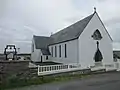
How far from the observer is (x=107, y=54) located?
24594 mm

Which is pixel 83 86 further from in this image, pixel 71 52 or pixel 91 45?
pixel 71 52

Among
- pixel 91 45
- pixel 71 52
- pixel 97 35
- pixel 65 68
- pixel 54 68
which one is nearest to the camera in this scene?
pixel 54 68

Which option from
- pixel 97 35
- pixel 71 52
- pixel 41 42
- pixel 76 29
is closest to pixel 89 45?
pixel 97 35

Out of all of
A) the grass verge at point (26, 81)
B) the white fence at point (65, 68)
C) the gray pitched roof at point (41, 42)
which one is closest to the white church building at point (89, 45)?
the white fence at point (65, 68)

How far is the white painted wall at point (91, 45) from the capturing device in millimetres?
22094

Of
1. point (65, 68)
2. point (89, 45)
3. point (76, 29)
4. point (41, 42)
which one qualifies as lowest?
point (65, 68)

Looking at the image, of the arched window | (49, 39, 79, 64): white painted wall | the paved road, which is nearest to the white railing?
the paved road

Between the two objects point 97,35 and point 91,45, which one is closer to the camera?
point 91,45

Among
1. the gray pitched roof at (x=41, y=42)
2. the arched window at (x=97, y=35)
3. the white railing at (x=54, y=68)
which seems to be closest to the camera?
the white railing at (x=54, y=68)

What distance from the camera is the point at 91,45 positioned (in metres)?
22.9

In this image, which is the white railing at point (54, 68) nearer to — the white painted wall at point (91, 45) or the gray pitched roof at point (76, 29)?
the white painted wall at point (91, 45)

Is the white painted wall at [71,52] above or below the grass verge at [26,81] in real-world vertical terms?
above

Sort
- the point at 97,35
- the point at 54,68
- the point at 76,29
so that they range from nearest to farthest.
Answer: the point at 54,68
the point at 97,35
the point at 76,29

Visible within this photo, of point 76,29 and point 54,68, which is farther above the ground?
point 76,29
